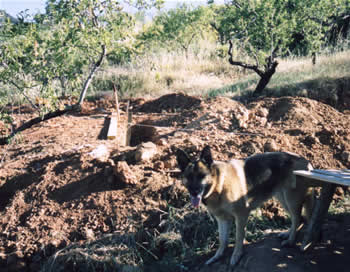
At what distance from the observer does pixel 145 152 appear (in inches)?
240

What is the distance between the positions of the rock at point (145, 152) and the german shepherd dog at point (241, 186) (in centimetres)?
200

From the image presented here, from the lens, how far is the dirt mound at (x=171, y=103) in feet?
31.8

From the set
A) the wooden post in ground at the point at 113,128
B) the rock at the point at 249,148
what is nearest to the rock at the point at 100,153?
the wooden post in ground at the point at 113,128

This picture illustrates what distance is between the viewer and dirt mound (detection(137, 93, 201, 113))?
31.8ft

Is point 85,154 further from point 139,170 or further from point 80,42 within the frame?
point 80,42

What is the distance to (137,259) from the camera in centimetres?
489

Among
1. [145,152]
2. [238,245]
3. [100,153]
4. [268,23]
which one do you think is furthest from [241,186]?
[268,23]

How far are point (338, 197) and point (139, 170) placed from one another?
3195 mm

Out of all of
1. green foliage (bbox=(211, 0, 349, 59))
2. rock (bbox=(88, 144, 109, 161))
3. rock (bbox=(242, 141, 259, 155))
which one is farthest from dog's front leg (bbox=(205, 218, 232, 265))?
green foliage (bbox=(211, 0, 349, 59))

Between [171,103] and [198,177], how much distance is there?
637 cm

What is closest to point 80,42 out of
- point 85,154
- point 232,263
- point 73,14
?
point 73,14

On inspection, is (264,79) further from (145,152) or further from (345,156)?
(145,152)

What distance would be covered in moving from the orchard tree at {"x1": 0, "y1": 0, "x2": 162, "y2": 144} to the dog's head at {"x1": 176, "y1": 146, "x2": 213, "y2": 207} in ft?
12.0

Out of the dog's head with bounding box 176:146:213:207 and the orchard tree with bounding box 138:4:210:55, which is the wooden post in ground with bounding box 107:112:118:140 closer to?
the dog's head with bounding box 176:146:213:207
